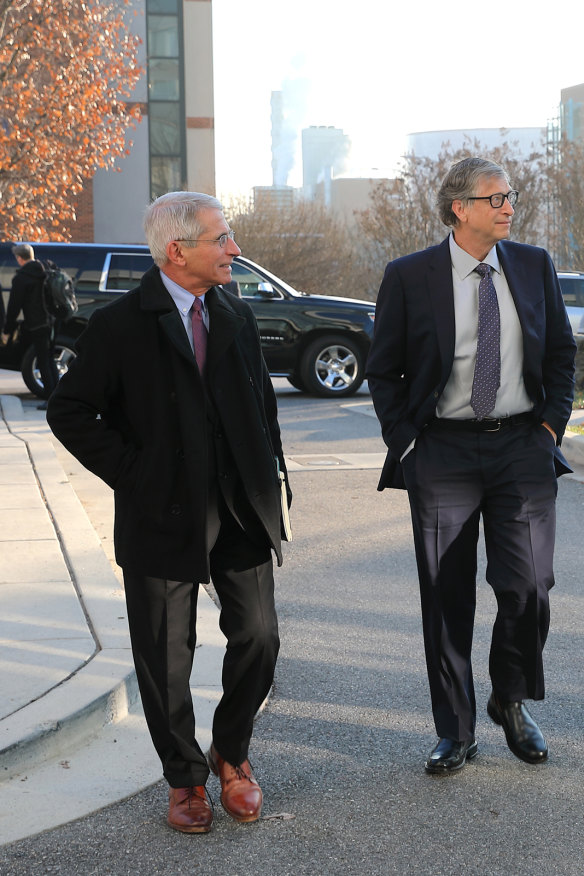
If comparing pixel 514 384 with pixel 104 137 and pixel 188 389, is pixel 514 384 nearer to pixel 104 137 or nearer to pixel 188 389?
pixel 188 389

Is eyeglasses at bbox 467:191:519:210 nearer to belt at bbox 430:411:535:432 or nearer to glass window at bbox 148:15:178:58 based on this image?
belt at bbox 430:411:535:432

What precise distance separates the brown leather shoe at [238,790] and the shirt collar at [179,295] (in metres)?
1.34

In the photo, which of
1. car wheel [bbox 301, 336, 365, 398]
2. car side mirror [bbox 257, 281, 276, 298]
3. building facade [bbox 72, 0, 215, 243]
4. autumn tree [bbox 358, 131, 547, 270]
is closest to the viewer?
car side mirror [bbox 257, 281, 276, 298]

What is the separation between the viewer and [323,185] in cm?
13975

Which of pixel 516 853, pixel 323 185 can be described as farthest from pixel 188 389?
pixel 323 185

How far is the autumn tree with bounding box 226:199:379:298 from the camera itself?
37.0 meters

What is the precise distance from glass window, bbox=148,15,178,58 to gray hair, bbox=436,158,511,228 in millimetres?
37426

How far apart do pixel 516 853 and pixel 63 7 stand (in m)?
21.2

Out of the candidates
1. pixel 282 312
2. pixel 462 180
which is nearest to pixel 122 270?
pixel 282 312

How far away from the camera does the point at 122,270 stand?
1694 cm

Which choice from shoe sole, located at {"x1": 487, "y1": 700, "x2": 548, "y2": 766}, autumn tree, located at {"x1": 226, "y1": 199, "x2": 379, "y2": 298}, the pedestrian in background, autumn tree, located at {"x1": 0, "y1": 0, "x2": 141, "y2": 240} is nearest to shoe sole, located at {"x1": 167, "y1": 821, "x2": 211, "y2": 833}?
shoe sole, located at {"x1": 487, "y1": 700, "x2": 548, "y2": 766}

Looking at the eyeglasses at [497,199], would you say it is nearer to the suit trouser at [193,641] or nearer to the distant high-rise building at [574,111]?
the suit trouser at [193,641]

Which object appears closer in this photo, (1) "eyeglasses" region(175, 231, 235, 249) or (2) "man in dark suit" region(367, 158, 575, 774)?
(1) "eyeglasses" region(175, 231, 235, 249)

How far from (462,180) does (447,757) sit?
73.0 inches
